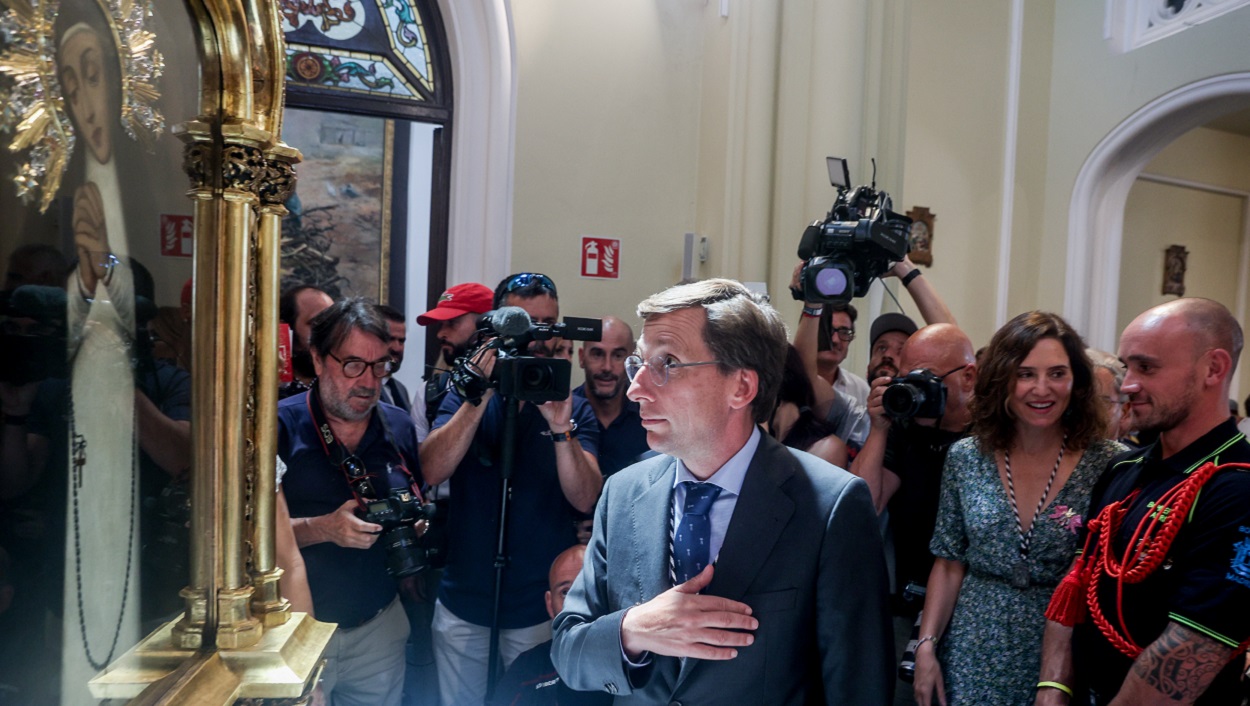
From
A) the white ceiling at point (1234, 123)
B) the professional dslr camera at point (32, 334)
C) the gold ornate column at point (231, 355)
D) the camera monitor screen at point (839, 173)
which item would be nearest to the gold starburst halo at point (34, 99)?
the professional dslr camera at point (32, 334)

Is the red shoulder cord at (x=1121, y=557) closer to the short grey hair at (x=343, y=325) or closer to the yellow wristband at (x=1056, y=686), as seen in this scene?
the yellow wristband at (x=1056, y=686)

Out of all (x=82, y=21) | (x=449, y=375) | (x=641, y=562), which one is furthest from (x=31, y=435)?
(x=449, y=375)

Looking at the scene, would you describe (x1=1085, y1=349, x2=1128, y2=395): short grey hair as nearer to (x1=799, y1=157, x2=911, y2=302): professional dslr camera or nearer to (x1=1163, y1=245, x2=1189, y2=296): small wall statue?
(x1=799, y1=157, x2=911, y2=302): professional dslr camera

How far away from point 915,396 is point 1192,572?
0.86 m

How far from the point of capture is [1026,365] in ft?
7.59

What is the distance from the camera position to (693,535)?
5.49 feet

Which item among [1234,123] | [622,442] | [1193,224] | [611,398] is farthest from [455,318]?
[1234,123]

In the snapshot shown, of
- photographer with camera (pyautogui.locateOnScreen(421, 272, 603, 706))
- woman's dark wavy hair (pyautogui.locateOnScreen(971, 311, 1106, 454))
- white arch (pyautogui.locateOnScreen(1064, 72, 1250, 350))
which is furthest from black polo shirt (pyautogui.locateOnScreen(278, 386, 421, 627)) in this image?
white arch (pyautogui.locateOnScreen(1064, 72, 1250, 350))

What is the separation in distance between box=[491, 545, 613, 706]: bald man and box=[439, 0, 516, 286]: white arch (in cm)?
242

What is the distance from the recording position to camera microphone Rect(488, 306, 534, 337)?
2.58m

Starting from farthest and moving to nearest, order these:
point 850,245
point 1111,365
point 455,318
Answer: point 455,318 → point 1111,365 → point 850,245

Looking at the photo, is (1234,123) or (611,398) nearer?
(611,398)

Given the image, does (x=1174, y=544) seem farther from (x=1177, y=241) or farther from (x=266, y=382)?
(x=1177, y=241)

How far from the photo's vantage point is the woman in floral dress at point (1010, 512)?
2156 mm
